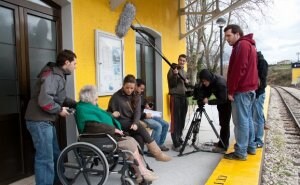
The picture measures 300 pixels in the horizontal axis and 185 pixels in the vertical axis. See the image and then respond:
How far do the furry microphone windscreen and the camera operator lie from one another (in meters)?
1.36

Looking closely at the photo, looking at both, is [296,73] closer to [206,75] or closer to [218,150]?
[218,150]

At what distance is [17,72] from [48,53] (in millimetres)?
618

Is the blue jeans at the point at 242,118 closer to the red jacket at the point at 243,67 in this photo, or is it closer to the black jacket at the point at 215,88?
the red jacket at the point at 243,67

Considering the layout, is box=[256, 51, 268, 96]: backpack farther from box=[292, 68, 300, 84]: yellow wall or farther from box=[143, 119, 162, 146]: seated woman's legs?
box=[292, 68, 300, 84]: yellow wall

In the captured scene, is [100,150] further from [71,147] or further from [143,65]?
[143,65]

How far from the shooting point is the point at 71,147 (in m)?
3.31

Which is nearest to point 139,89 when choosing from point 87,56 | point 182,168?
point 87,56

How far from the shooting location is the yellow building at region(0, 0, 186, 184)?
3729 mm

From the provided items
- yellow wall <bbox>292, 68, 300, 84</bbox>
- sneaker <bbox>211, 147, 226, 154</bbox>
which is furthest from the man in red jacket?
yellow wall <bbox>292, 68, 300, 84</bbox>

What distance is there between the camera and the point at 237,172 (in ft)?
13.5

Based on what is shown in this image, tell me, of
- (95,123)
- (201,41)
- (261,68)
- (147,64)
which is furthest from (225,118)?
(201,41)

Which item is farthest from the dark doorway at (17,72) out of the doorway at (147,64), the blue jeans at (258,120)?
the blue jeans at (258,120)

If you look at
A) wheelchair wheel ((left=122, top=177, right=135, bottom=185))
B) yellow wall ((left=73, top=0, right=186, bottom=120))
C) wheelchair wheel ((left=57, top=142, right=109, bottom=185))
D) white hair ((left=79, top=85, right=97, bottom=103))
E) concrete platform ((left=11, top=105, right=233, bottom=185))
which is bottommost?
concrete platform ((left=11, top=105, right=233, bottom=185))

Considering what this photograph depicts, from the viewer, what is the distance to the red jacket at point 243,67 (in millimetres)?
4246
